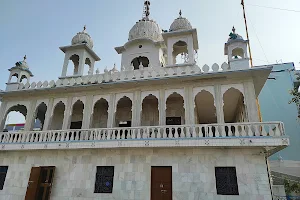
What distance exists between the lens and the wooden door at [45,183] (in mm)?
12086

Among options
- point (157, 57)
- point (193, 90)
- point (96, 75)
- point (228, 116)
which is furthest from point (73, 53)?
point (228, 116)

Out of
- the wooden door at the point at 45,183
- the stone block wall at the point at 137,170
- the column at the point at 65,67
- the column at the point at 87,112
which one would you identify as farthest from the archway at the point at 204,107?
the column at the point at 65,67

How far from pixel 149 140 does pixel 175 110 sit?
11.8 feet

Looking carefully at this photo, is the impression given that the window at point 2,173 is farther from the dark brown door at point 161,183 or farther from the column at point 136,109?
the dark brown door at point 161,183

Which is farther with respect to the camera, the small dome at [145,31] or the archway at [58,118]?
the small dome at [145,31]

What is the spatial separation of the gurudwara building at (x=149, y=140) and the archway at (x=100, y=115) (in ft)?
0.22

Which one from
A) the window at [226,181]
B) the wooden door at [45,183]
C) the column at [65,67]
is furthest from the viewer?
the column at [65,67]

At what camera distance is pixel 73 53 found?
57.9 feet

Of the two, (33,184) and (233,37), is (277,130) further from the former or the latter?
(33,184)

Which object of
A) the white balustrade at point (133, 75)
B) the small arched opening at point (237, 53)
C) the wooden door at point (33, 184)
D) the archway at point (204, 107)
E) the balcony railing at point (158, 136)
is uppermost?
the small arched opening at point (237, 53)

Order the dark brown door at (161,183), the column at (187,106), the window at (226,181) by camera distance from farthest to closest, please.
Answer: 1. the column at (187,106)
2. the dark brown door at (161,183)
3. the window at (226,181)

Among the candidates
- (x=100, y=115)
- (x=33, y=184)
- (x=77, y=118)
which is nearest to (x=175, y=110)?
(x=100, y=115)

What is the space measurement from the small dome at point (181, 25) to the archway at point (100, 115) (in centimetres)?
693

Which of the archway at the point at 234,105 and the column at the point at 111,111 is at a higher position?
the archway at the point at 234,105
